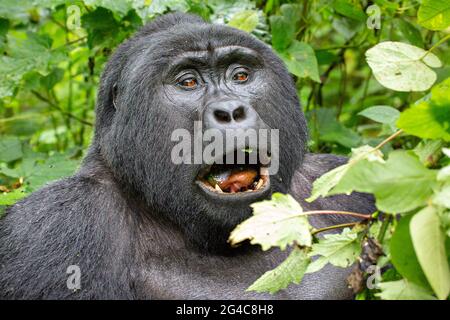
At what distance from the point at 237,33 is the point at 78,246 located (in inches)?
57.6

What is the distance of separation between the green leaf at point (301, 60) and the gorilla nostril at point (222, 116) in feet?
5.30

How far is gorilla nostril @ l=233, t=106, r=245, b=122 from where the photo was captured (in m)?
3.53

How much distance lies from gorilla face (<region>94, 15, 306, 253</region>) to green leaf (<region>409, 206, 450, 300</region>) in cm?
119

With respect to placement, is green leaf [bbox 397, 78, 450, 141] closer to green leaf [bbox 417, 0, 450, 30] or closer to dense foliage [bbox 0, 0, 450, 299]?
dense foliage [bbox 0, 0, 450, 299]

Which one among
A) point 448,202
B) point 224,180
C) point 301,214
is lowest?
point 224,180

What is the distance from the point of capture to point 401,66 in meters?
3.18

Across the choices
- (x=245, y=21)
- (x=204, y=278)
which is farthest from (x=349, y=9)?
(x=204, y=278)

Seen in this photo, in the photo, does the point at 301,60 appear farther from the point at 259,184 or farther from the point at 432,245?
the point at 432,245

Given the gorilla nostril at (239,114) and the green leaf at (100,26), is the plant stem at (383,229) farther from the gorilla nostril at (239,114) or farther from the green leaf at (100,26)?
the green leaf at (100,26)

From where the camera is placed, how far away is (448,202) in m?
2.45

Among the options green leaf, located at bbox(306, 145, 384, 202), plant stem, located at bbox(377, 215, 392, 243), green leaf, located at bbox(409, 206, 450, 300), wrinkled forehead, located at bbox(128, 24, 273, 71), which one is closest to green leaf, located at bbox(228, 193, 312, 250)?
green leaf, located at bbox(306, 145, 384, 202)

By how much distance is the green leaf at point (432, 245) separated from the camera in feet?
7.93
